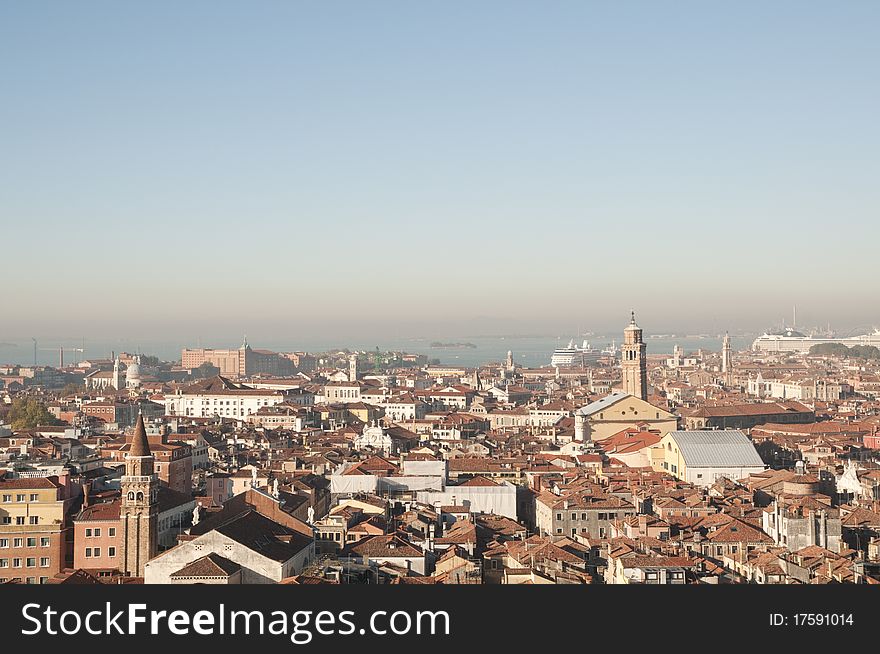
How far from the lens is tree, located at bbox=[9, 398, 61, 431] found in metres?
42.3

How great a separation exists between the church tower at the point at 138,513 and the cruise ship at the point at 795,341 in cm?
12738

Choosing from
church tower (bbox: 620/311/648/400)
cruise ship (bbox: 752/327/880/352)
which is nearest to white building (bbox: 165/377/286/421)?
church tower (bbox: 620/311/648/400)

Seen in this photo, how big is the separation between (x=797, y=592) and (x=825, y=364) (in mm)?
93961

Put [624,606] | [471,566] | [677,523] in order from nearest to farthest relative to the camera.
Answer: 1. [624,606]
2. [471,566]
3. [677,523]

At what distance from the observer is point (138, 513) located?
17281mm

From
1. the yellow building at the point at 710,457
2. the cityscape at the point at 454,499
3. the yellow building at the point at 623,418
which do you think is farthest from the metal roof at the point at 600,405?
the yellow building at the point at 710,457

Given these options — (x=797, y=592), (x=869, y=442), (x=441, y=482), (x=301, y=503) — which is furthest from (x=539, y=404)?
(x=797, y=592)

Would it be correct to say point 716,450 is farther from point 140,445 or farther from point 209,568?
point 209,568

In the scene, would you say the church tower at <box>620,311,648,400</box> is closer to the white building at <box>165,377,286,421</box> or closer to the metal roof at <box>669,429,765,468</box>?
the metal roof at <box>669,429,765,468</box>

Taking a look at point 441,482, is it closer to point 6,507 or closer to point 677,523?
point 677,523

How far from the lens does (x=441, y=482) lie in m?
25.2

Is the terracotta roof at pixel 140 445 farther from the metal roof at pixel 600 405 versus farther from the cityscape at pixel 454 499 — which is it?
the metal roof at pixel 600 405

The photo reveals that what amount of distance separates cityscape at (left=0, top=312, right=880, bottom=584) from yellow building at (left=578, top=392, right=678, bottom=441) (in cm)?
7

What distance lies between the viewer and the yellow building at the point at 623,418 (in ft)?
122
